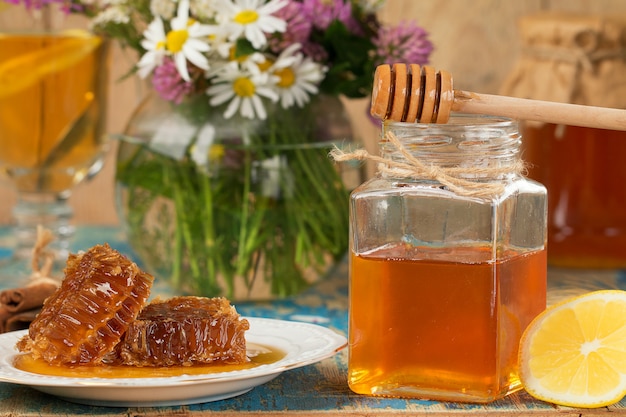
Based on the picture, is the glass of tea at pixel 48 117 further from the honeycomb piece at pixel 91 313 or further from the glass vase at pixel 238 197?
the honeycomb piece at pixel 91 313

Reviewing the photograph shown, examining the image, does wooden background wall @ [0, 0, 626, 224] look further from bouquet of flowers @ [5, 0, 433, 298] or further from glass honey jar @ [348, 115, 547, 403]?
glass honey jar @ [348, 115, 547, 403]

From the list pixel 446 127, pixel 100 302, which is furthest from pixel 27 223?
pixel 446 127

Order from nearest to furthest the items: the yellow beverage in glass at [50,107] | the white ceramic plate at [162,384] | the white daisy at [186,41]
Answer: the white ceramic plate at [162,384] < the white daisy at [186,41] < the yellow beverage in glass at [50,107]

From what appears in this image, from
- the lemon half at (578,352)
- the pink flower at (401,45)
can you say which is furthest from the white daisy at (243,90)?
the lemon half at (578,352)

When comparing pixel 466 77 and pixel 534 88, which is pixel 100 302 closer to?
pixel 534 88

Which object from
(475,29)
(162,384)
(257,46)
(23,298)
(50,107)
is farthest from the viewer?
(475,29)

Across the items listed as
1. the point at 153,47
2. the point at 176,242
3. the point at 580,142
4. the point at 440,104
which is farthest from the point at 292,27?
the point at 580,142

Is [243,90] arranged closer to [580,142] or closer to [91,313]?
[91,313]

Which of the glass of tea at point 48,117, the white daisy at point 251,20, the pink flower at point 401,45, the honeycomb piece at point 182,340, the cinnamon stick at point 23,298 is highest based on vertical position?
the white daisy at point 251,20
